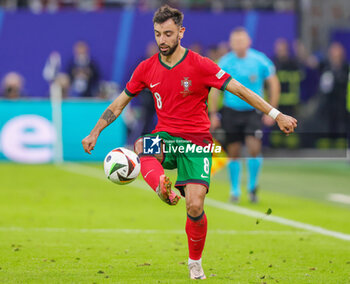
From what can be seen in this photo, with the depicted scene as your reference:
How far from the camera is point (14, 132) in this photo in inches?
712

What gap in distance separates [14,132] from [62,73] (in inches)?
186

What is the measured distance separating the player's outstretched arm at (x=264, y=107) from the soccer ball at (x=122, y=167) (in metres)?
0.98

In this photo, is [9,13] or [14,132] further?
[9,13]

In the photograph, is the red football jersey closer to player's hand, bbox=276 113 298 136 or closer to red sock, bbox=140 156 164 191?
red sock, bbox=140 156 164 191

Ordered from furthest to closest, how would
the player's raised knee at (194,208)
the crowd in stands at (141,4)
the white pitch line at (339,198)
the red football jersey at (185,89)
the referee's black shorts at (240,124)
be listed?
the crowd in stands at (141,4), the white pitch line at (339,198), the referee's black shorts at (240,124), the red football jersey at (185,89), the player's raised knee at (194,208)

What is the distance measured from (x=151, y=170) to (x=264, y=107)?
1.04 meters

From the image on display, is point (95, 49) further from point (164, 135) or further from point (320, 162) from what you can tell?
point (164, 135)

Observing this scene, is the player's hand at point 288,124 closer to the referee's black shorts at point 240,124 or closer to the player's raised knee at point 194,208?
the player's raised knee at point 194,208

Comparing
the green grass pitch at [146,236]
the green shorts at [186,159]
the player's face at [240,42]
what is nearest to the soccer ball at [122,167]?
the green shorts at [186,159]

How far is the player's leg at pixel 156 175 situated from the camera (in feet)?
20.7

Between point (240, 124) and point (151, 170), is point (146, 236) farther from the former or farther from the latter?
point (240, 124)

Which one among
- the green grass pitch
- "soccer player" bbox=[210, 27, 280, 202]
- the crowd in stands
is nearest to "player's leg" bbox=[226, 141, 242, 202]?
"soccer player" bbox=[210, 27, 280, 202]

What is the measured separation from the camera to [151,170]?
667 cm

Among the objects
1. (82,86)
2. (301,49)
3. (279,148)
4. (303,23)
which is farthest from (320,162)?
(82,86)
